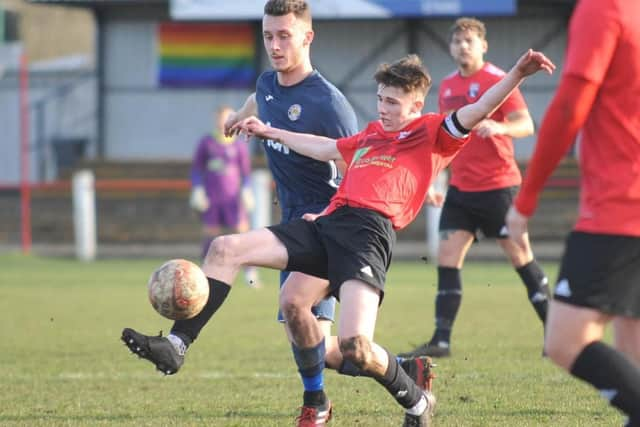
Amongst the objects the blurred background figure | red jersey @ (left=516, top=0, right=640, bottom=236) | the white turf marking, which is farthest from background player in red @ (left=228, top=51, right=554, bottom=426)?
the blurred background figure

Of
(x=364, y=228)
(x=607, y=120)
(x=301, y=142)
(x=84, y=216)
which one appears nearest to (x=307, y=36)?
(x=301, y=142)

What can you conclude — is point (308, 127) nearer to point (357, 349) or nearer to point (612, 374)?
point (357, 349)

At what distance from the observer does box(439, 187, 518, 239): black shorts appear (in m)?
8.70

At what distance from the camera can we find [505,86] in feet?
17.3

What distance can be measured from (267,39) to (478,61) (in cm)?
286

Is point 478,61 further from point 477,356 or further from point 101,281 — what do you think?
point 101,281

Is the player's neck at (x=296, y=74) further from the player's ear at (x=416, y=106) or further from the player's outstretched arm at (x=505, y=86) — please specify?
the player's outstretched arm at (x=505, y=86)

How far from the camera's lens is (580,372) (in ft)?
13.6

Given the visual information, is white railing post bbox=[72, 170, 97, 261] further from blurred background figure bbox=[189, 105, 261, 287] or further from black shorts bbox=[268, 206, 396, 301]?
black shorts bbox=[268, 206, 396, 301]

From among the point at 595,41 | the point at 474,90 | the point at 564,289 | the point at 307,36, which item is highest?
the point at 595,41

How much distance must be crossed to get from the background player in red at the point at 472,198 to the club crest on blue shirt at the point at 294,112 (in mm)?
2549

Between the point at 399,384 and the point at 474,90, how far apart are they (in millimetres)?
3558

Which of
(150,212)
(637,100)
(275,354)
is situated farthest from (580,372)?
(150,212)

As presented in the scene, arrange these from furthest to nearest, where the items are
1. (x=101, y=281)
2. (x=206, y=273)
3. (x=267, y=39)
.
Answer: (x=101, y=281) → (x=267, y=39) → (x=206, y=273)
